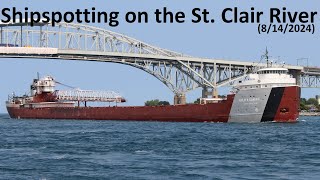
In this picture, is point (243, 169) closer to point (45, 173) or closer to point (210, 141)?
point (45, 173)

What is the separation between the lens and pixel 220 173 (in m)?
27.0

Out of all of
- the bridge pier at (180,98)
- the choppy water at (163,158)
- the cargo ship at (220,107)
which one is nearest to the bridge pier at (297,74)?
the bridge pier at (180,98)

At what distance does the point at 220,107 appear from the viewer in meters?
75.2

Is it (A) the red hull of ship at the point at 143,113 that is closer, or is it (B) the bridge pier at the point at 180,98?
(A) the red hull of ship at the point at 143,113

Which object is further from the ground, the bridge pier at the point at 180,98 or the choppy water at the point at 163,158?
the bridge pier at the point at 180,98

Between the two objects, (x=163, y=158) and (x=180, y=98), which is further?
(x=180, y=98)

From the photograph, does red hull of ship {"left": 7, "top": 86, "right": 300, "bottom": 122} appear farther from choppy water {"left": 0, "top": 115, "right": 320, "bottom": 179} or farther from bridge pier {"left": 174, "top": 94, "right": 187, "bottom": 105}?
choppy water {"left": 0, "top": 115, "right": 320, "bottom": 179}

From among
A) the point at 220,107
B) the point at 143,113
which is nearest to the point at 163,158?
the point at 220,107

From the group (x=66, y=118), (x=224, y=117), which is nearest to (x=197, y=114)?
(x=224, y=117)

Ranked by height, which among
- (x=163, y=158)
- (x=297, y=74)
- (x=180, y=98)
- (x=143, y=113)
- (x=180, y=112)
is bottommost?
(x=163, y=158)

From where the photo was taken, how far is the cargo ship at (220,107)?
228 feet

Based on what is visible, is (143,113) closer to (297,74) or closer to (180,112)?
(180,112)

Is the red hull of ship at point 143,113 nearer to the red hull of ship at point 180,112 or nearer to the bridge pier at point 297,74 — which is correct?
the red hull of ship at point 180,112

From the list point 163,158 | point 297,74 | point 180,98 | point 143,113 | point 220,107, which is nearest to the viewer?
point 163,158
